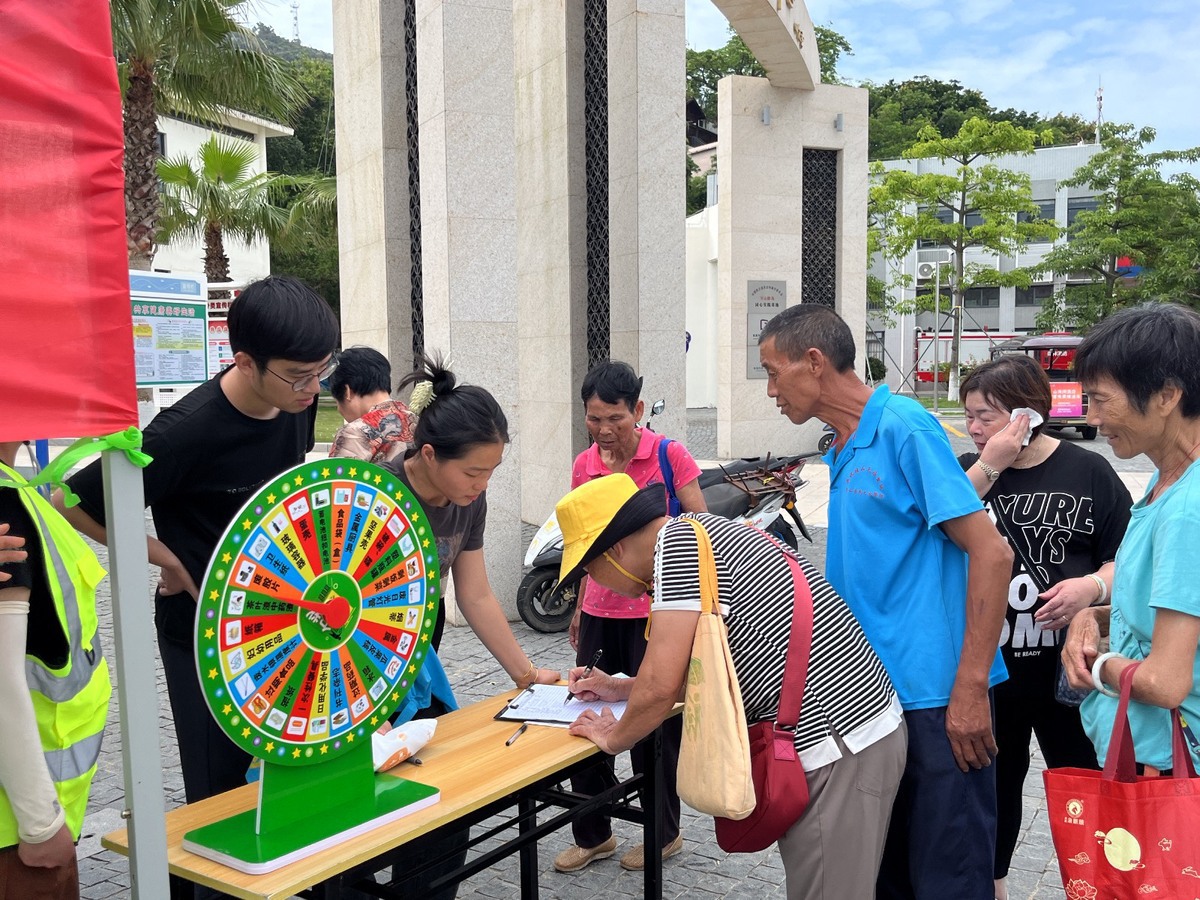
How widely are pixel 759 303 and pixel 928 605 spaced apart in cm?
1369

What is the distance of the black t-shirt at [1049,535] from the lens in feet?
9.73

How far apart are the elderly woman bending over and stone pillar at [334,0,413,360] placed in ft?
20.8

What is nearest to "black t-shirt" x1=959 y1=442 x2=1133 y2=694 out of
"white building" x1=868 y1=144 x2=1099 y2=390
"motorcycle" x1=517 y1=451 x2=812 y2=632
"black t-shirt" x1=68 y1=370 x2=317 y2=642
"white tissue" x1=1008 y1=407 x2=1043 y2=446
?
"white tissue" x1=1008 y1=407 x2=1043 y2=446

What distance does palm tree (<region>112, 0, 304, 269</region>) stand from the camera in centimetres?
1140

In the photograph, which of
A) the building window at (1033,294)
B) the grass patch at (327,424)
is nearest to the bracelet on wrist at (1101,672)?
the grass patch at (327,424)

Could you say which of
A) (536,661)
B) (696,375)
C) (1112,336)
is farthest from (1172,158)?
(1112,336)

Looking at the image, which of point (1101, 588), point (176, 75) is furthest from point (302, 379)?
point (176, 75)

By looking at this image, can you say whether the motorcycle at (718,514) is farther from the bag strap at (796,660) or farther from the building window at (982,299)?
the building window at (982,299)

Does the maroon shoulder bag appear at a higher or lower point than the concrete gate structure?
lower

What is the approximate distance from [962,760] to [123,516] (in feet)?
6.41

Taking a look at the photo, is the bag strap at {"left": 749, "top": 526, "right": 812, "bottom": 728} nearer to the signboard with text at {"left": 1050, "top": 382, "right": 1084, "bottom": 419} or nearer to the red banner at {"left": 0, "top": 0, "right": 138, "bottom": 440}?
the red banner at {"left": 0, "top": 0, "right": 138, "bottom": 440}

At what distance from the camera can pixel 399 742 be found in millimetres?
2469

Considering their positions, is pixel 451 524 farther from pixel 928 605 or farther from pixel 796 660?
pixel 928 605

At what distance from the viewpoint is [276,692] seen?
77.6 inches
